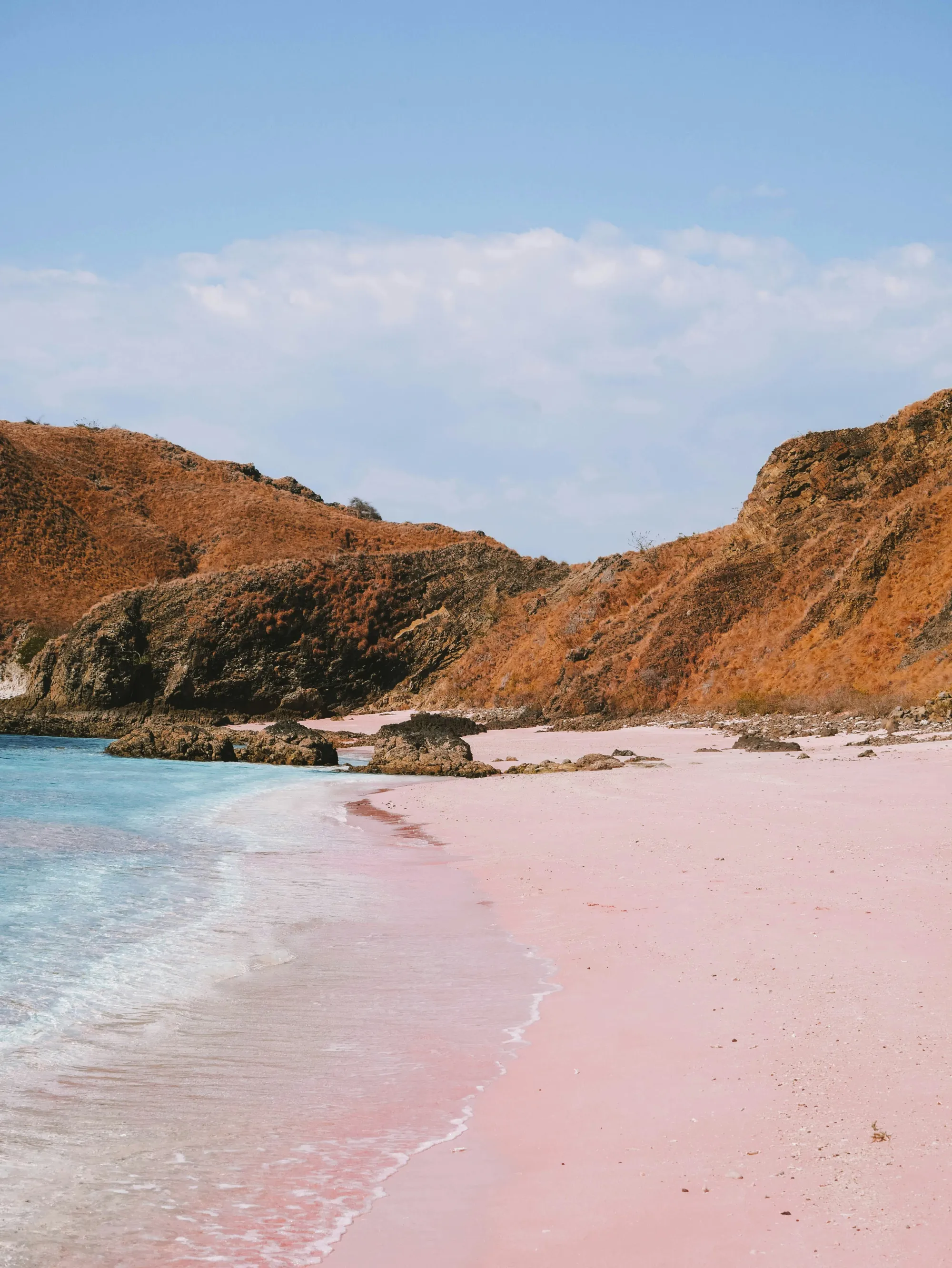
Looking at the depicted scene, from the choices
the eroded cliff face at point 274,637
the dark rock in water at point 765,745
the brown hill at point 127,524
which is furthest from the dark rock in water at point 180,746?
the brown hill at point 127,524

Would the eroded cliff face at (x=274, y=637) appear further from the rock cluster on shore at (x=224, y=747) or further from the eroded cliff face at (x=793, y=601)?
the rock cluster on shore at (x=224, y=747)

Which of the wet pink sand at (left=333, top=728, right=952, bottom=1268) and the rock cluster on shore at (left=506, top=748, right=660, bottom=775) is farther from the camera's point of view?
the rock cluster on shore at (left=506, top=748, right=660, bottom=775)

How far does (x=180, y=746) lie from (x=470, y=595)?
32.6m

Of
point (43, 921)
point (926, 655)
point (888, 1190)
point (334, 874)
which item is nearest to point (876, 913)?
point (888, 1190)

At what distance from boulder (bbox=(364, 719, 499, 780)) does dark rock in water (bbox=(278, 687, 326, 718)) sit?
2731cm

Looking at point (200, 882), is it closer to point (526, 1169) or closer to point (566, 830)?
point (566, 830)

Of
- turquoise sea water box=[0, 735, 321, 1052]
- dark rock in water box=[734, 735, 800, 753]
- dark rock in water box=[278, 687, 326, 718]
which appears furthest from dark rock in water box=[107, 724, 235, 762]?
dark rock in water box=[278, 687, 326, 718]

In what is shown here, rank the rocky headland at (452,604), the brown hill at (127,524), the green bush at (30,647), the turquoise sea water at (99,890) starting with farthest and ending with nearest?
the brown hill at (127,524) < the green bush at (30,647) < the rocky headland at (452,604) < the turquoise sea water at (99,890)

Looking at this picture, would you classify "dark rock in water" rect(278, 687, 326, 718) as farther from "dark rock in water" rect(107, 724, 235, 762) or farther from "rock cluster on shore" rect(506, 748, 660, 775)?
"rock cluster on shore" rect(506, 748, 660, 775)

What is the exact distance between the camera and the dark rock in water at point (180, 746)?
35.0m

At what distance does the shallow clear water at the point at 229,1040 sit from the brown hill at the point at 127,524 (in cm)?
6945

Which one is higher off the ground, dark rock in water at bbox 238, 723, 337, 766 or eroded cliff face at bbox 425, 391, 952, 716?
eroded cliff face at bbox 425, 391, 952, 716

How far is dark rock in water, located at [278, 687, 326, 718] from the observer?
58.5 metres

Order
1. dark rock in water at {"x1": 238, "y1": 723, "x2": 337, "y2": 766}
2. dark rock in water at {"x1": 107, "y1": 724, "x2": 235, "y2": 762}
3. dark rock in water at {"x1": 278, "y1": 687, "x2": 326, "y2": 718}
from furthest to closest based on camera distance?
dark rock in water at {"x1": 278, "y1": 687, "x2": 326, "y2": 718}, dark rock in water at {"x1": 107, "y1": 724, "x2": 235, "y2": 762}, dark rock in water at {"x1": 238, "y1": 723, "x2": 337, "y2": 766}
